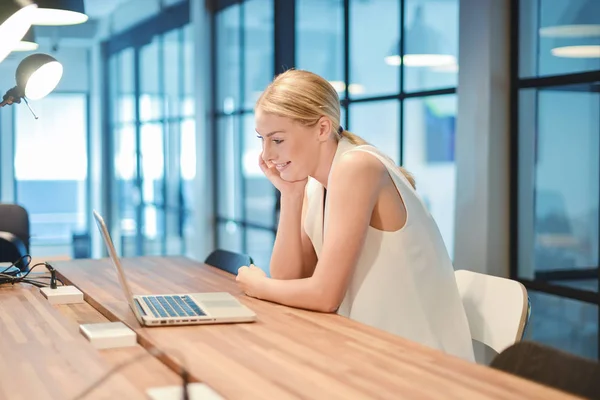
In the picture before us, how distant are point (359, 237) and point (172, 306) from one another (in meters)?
0.50

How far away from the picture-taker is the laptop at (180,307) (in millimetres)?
1835

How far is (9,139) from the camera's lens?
→ 10.3 metres

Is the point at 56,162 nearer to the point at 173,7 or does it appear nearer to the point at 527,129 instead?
the point at 173,7

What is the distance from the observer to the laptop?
1835 mm

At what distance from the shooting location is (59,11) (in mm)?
2850

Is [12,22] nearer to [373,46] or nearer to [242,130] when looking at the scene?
[373,46]

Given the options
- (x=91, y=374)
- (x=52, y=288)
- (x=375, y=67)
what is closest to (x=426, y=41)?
(x=375, y=67)

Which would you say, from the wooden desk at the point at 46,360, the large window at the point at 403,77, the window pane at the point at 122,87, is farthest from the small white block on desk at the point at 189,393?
the window pane at the point at 122,87

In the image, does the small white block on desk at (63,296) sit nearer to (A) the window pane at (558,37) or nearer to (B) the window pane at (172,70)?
(A) the window pane at (558,37)

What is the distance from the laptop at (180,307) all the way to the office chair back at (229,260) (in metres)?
0.63

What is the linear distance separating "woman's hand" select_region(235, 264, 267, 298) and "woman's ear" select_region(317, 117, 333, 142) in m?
0.41

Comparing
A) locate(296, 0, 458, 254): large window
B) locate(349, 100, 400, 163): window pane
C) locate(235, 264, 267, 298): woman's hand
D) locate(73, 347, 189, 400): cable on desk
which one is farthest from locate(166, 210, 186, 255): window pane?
locate(73, 347, 189, 400): cable on desk

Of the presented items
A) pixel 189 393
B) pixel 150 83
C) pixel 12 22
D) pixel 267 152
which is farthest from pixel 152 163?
pixel 189 393

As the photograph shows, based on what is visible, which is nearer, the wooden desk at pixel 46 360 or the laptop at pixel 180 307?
the wooden desk at pixel 46 360
